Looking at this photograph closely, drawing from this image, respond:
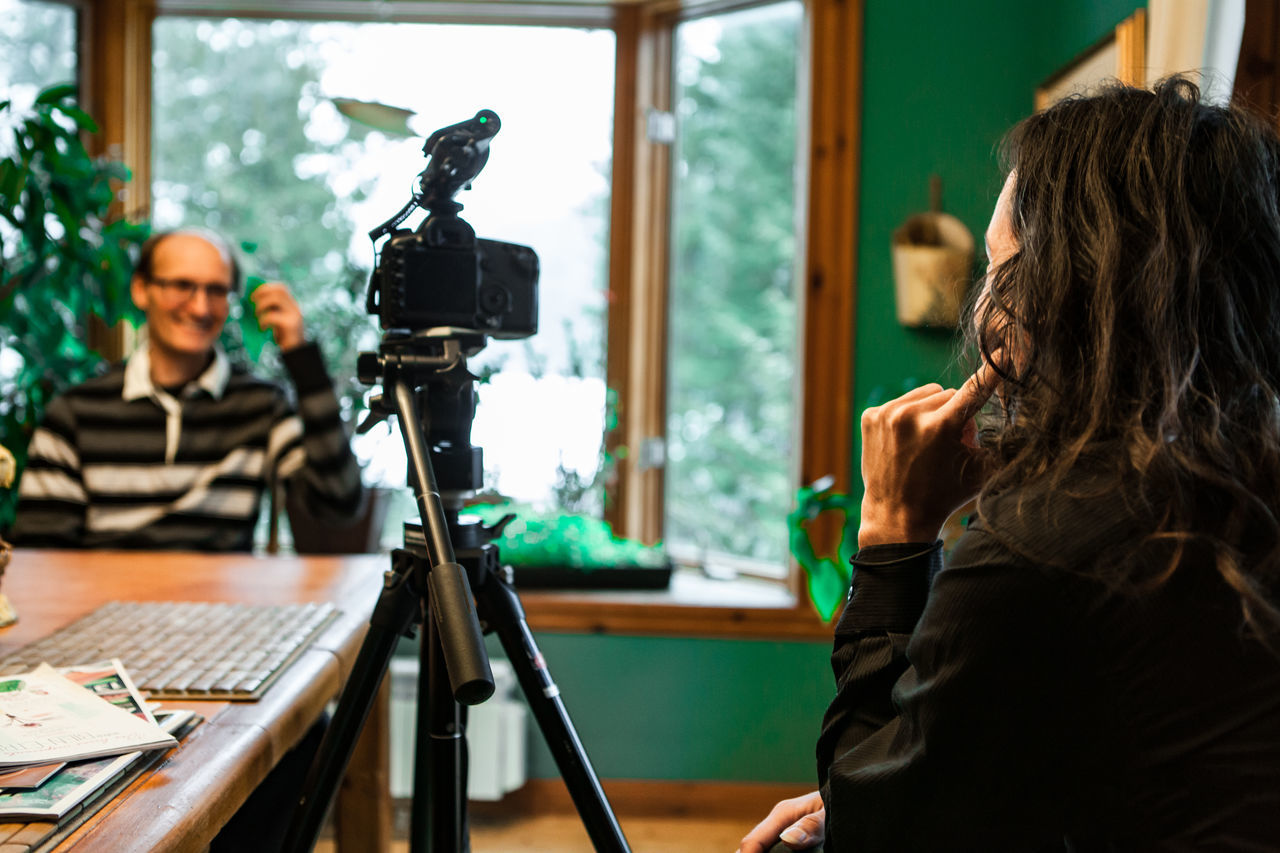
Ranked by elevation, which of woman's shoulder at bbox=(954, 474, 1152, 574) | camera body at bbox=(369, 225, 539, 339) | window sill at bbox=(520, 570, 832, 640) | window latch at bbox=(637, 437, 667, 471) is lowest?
window sill at bbox=(520, 570, 832, 640)

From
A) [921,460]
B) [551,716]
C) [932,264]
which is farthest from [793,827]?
[932,264]

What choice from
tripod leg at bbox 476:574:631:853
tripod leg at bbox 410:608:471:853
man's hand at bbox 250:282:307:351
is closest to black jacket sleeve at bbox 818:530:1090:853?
tripod leg at bbox 476:574:631:853

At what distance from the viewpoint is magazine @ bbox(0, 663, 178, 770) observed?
0.79m

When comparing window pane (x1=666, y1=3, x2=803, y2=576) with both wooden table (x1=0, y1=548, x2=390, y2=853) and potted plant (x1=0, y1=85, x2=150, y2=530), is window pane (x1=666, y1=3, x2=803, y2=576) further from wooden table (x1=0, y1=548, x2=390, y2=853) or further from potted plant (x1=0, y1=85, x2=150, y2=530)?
potted plant (x1=0, y1=85, x2=150, y2=530)

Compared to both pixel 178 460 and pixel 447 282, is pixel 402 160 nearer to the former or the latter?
pixel 178 460

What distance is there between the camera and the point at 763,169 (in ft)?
9.06

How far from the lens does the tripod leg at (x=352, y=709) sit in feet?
3.24

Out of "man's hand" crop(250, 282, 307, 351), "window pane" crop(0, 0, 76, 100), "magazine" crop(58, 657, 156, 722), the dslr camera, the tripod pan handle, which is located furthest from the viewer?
"window pane" crop(0, 0, 76, 100)

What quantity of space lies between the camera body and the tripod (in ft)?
0.09

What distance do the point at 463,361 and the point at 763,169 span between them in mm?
1898

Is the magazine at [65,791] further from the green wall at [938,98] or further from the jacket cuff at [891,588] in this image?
the green wall at [938,98]

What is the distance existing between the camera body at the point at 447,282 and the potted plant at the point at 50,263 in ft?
5.04

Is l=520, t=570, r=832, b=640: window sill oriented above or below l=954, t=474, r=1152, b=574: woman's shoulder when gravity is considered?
below

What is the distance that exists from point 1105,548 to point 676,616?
75.2 inches
